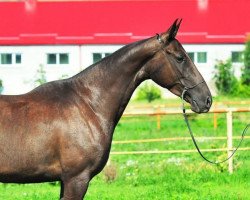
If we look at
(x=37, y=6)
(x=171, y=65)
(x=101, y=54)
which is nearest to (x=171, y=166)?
(x=171, y=65)

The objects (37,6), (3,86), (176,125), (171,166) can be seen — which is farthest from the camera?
(37,6)

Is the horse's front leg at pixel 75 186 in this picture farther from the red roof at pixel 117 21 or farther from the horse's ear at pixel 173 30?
the red roof at pixel 117 21

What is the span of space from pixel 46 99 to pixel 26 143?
488 mm

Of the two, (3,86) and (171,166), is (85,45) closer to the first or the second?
(3,86)

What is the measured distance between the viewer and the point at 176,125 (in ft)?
75.2

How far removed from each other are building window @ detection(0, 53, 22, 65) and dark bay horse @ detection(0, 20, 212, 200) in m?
37.2

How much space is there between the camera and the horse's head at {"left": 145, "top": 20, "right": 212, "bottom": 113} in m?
→ 6.95

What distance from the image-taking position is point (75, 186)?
6672mm

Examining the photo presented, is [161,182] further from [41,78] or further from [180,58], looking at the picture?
A: [41,78]

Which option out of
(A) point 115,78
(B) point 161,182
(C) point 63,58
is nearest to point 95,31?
(C) point 63,58

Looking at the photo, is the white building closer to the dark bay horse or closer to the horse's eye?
the dark bay horse

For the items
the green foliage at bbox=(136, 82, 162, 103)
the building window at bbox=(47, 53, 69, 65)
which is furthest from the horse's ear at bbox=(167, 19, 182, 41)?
the building window at bbox=(47, 53, 69, 65)

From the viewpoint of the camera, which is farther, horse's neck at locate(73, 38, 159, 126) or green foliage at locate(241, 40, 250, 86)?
green foliage at locate(241, 40, 250, 86)

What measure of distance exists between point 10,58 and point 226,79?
13.5 m
